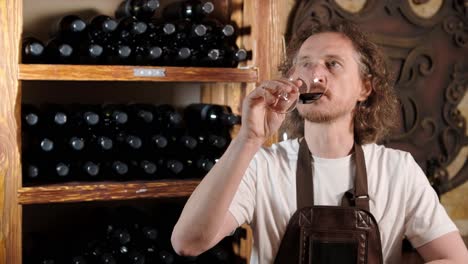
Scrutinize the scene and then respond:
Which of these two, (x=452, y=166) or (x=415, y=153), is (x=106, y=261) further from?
(x=452, y=166)

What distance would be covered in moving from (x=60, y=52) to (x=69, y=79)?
0.11m

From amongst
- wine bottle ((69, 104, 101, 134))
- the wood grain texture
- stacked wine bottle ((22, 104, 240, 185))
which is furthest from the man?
the wood grain texture

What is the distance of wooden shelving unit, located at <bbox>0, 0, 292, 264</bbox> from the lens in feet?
6.83

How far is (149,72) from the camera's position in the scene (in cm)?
226

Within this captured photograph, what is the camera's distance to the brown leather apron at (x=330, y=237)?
1.76m

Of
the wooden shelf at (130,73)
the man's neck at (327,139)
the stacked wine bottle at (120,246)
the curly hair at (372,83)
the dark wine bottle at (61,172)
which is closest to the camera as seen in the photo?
the man's neck at (327,139)

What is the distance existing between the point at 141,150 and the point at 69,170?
27 centimetres

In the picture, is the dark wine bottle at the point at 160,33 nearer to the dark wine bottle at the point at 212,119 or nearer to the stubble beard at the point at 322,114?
the dark wine bottle at the point at 212,119

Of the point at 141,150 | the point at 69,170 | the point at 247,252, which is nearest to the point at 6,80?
the point at 69,170

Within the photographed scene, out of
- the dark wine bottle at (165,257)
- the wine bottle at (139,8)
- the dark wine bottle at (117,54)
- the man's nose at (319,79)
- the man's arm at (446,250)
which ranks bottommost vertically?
Answer: the dark wine bottle at (165,257)

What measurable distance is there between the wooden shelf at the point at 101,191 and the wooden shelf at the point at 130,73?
37 cm

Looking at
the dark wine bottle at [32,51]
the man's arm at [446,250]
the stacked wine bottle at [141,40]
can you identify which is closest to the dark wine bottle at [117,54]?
the stacked wine bottle at [141,40]

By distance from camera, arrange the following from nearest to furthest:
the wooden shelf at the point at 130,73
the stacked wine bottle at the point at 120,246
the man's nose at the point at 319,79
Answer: the man's nose at the point at 319,79, the wooden shelf at the point at 130,73, the stacked wine bottle at the point at 120,246

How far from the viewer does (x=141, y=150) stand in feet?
7.79
